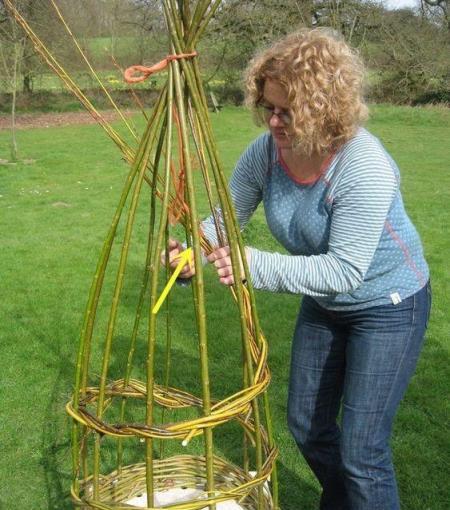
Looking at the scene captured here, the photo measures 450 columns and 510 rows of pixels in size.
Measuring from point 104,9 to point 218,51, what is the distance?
645 inches

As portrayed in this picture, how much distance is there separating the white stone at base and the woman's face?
1.05 metres

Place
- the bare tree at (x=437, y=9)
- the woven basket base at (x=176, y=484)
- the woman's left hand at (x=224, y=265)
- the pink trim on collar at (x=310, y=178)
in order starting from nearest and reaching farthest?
the woman's left hand at (x=224, y=265), the pink trim on collar at (x=310, y=178), the woven basket base at (x=176, y=484), the bare tree at (x=437, y=9)

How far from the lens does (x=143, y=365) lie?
11.8 ft

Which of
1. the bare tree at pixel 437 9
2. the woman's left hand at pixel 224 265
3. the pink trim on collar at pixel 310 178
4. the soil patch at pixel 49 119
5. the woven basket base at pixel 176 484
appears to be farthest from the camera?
the bare tree at pixel 437 9

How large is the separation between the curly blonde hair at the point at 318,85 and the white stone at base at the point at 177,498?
3.42 ft

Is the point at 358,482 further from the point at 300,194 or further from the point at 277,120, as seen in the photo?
the point at 277,120

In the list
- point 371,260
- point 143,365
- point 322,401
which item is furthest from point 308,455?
point 143,365

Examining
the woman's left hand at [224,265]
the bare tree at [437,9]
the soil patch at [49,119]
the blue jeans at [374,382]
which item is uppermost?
the bare tree at [437,9]

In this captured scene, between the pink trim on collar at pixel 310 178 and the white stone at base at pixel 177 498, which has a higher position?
the pink trim on collar at pixel 310 178

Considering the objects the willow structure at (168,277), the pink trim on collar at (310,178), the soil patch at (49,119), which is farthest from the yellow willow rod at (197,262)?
the soil patch at (49,119)

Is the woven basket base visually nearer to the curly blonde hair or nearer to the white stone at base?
the white stone at base

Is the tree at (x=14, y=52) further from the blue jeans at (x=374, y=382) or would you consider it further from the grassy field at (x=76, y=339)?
the blue jeans at (x=374, y=382)

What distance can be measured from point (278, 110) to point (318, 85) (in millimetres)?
139

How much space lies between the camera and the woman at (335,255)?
1.57 metres
